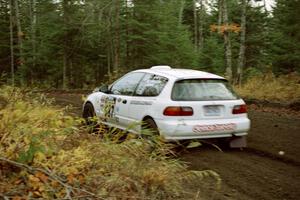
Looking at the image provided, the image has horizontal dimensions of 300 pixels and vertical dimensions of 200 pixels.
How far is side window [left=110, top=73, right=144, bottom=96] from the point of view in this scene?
948cm

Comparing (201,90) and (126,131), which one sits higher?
(201,90)

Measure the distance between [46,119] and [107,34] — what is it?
23.6m

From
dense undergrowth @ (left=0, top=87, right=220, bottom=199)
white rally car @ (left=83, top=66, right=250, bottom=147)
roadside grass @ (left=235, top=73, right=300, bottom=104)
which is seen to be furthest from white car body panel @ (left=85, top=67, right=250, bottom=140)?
roadside grass @ (left=235, top=73, right=300, bottom=104)

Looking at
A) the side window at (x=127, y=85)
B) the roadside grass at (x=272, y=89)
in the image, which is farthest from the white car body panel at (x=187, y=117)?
the roadside grass at (x=272, y=89)

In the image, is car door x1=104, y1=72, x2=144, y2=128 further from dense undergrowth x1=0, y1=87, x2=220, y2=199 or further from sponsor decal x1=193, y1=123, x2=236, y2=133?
dense undergrowth x1=0, y1=87, x2=220, y2=199

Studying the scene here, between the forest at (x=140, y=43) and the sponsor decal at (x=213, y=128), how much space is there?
531 inches

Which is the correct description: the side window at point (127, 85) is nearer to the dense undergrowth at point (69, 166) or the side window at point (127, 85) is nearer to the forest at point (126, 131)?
the forest at point (126, 131)

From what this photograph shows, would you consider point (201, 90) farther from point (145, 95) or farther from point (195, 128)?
point (145, 95)

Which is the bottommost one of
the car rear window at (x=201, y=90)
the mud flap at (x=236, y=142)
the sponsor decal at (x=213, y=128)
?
the mud flap at (x=236, y=142)

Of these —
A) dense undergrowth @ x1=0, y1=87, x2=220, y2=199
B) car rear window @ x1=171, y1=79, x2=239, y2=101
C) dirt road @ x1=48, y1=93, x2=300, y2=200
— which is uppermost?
car rear window @ x1=171, y1=79, x2=239, y2=101

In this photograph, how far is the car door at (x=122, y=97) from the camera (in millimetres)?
9430

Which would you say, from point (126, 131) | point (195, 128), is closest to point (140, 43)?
point (195, 128)

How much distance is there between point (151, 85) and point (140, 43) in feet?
62.7

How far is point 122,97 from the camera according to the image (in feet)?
31.6
